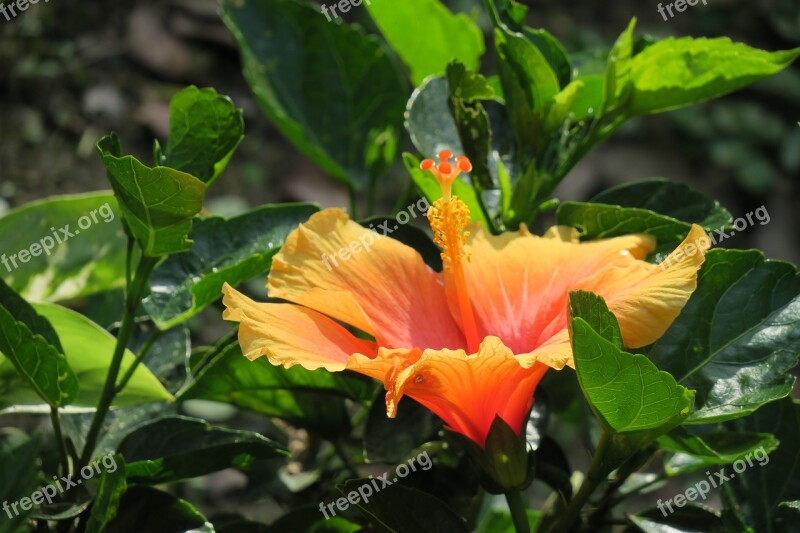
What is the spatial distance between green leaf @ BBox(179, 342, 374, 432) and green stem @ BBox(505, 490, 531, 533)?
0.75 ft

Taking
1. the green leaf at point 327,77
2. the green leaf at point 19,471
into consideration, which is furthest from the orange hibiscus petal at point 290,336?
the green leaf at point 327,77

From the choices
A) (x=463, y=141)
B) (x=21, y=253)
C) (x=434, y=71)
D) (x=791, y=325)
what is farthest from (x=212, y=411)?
(x=791, y=325)

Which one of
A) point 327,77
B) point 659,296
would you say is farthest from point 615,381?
point 327,77

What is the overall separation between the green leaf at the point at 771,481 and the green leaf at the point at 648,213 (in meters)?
0.21

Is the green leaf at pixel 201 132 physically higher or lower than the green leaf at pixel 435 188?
higher

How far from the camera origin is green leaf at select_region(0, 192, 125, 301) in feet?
3.94

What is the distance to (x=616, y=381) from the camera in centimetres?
73

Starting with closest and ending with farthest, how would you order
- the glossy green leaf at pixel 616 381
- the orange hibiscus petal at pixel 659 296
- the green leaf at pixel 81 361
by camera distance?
the glossy green leaf at pixel 616 381 → the orange hibiscus petal at pixel 659 296 → the green leaf at pixel 81 361

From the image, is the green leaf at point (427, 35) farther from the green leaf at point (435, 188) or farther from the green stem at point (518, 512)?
the green stem at point (518, 512)

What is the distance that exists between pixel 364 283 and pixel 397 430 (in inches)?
6.6

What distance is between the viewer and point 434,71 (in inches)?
48.3

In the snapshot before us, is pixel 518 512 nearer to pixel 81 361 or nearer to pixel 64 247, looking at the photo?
pixel 81 361

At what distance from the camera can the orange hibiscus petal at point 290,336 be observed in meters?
0.77

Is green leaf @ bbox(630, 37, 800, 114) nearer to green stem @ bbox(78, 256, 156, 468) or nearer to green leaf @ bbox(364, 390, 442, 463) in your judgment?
green leaf @ bbox(364, 390, 442, 463)
